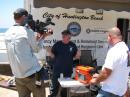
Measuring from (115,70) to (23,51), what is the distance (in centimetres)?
120

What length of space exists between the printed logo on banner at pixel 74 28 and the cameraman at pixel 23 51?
199 inches

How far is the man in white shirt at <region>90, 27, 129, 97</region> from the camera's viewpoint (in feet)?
13.7

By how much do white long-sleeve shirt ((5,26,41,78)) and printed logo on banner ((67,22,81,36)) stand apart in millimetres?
5150

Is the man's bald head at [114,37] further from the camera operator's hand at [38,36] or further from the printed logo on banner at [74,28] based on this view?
the printed logo on banner at [74,28]

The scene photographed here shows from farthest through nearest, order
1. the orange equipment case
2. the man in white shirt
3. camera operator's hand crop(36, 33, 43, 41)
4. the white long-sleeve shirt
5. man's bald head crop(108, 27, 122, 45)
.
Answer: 1. the orange equipment case
2. camera operator's hand crop(36, 33, 43, 41)
3. the white long-sleeve shirt
4. man's bald head crop(108, 27, 122, 45)
5. the man in white shirt

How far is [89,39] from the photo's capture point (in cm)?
987

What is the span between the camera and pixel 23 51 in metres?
4.50

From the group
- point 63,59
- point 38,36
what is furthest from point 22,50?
point 63,59

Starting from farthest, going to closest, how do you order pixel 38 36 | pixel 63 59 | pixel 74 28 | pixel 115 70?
pixel 74 28
pixel 63 59
pixel 38 36
pixel 115 70

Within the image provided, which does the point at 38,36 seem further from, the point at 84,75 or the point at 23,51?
the point at 84,75

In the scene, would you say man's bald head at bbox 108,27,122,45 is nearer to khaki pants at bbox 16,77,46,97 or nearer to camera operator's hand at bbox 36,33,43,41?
camera operator's hand at bbox 36,33,43,41

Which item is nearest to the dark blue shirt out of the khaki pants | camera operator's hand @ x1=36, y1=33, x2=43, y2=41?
camera operator's hand @ x1=36, y1=33, x2=43, y2=41

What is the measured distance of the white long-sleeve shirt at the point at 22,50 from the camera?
14.8 feet

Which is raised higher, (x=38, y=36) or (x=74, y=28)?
(x=38, y=36)
